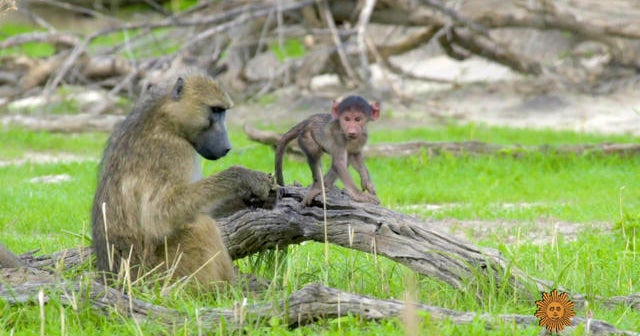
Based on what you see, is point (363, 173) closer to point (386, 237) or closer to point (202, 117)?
point (386, 237)

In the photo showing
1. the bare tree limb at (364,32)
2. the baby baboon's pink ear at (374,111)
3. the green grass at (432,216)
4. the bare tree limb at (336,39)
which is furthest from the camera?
the bare tree limb at (336,39)

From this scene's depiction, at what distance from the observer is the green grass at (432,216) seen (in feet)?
18.4

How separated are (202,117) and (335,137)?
104 cm

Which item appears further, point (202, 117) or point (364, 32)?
point (364, 32)

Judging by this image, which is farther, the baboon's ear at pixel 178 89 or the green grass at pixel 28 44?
the green grass at pixel 28 44

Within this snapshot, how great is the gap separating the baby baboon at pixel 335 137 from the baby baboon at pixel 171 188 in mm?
623

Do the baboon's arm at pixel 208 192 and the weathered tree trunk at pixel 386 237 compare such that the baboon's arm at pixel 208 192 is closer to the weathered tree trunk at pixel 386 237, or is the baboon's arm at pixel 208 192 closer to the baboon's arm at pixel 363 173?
the weathered tree trunk at pixel 386 237

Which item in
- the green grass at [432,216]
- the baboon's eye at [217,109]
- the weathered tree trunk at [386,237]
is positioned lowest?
the green grass at [432,216]

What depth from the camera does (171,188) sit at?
5980 mm

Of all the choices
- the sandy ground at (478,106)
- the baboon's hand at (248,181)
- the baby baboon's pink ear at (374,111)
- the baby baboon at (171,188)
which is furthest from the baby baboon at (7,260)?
the sandy ground at (478,106)

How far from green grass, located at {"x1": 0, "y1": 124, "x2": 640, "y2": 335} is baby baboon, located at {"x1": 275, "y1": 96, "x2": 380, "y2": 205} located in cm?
55

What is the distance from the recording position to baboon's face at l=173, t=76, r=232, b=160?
20.3ft

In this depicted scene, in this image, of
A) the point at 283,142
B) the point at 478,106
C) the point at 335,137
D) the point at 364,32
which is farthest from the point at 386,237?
the point at 478,106

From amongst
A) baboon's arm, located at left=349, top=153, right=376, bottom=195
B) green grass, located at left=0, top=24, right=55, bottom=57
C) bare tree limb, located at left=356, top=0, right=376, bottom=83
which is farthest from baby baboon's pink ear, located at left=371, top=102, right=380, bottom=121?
green grass, located at left=0, top=24, right=55, bottom=57
